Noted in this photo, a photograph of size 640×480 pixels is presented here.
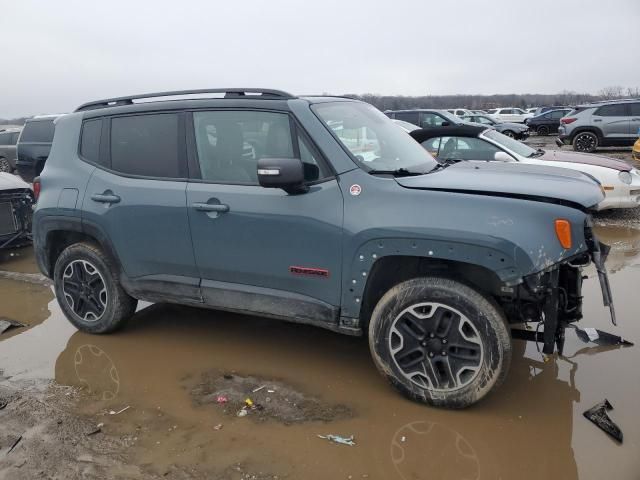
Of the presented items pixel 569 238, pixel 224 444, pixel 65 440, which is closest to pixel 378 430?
pixel 224 444

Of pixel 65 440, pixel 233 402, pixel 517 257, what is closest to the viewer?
pixel 517 257

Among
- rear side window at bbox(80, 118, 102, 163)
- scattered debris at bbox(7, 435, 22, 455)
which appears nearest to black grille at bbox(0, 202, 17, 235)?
rear side window at bbox(80, 118, 102, 163)

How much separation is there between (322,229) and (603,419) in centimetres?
204

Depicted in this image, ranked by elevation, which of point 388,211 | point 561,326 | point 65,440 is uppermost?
point 388,211

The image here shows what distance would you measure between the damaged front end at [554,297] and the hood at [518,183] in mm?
236

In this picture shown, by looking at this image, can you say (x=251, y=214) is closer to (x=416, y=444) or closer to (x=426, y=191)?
(x=426, y=191)

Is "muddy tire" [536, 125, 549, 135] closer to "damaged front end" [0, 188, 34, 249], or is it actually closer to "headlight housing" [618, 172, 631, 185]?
"headlight housing" [618, 172, 631, 185]

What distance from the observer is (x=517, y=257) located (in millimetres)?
3002

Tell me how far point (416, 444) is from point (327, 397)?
2.45 feet

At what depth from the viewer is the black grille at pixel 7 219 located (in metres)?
7.43

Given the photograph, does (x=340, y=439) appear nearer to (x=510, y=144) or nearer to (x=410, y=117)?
(x=510, y=144)

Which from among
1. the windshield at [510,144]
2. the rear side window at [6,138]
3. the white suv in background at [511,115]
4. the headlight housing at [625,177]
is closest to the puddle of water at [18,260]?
the windshield at [510,144]

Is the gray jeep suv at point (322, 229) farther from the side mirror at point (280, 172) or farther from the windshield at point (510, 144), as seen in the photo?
the windshield at point (510, 144)

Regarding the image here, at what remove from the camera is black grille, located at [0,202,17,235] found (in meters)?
7.43
